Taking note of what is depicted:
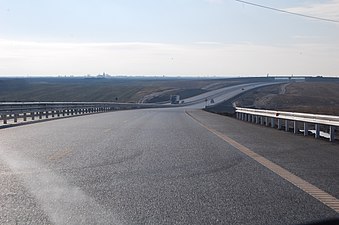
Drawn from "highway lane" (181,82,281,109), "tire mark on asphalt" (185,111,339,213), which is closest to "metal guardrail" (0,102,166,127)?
"tire mark on asphalt" (185,111,339,213)

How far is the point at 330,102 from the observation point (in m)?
88.1

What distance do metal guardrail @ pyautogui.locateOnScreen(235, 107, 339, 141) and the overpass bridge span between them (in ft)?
9.35

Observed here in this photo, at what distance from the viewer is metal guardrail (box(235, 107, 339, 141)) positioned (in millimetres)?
21875

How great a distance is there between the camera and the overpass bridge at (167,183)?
27.6 feet

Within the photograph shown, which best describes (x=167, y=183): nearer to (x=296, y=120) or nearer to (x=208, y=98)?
(x=296, y=120)

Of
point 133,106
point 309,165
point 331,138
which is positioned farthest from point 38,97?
point 309,165

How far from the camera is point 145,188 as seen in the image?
1061cm

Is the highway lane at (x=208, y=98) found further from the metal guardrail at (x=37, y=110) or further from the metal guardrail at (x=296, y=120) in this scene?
the metal guardrail at (x=296, y=120)

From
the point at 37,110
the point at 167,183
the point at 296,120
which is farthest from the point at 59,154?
the point at 37,110

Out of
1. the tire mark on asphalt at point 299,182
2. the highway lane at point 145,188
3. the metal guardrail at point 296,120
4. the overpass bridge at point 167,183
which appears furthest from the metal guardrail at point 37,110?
the tire mark on asphalt at point 299,182

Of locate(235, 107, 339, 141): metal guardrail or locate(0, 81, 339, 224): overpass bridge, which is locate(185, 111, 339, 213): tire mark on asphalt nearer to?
locate(0, 81, 339, 224): overpass bridge

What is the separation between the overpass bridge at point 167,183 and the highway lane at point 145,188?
0.05 feet

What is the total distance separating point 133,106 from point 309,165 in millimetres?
72622

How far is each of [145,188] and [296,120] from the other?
53.4 ft
